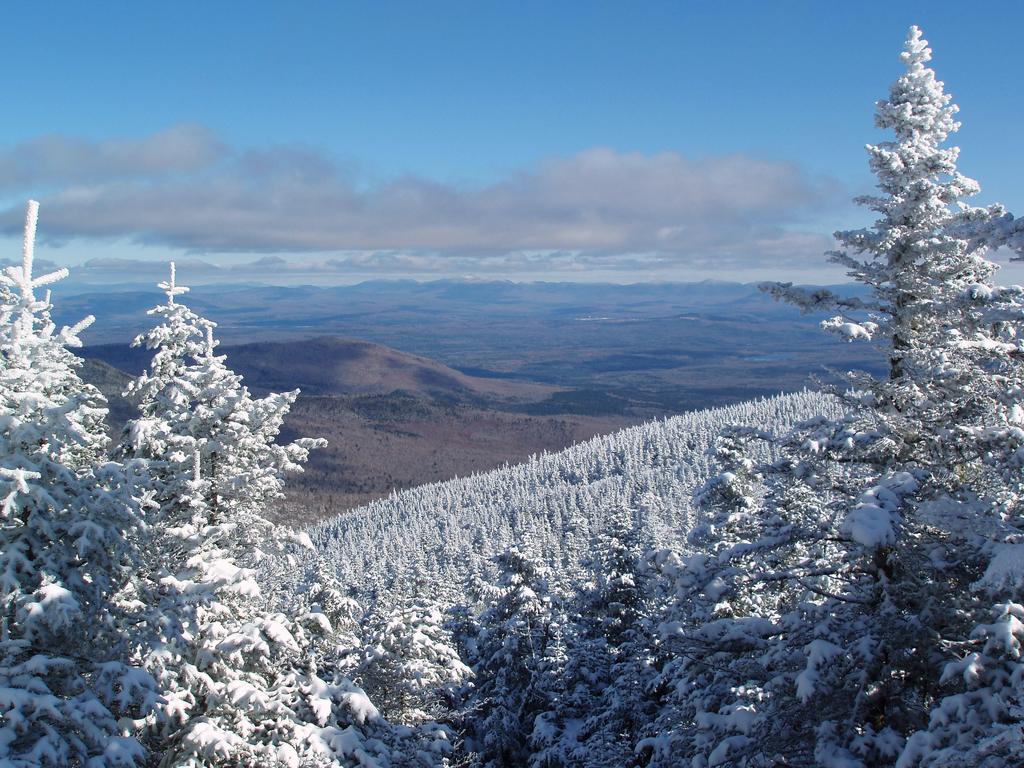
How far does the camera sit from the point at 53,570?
34.3 feet

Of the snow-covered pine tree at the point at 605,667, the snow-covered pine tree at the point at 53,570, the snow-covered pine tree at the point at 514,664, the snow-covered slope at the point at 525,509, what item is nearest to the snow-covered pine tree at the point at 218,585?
the snow-covered pine tree at the point at 53,570

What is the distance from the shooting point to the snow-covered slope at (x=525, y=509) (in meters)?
91.4

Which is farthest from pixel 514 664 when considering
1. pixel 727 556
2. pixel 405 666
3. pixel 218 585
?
pixel 727 556

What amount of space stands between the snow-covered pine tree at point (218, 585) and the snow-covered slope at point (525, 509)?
44304mm

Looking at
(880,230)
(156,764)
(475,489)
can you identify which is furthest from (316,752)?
(475,489)

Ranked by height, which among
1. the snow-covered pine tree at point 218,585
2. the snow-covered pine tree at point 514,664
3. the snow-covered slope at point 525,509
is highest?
the snow-covered pine tree at point 218,585

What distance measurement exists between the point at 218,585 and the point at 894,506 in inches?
395

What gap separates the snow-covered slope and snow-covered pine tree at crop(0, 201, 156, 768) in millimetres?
46593

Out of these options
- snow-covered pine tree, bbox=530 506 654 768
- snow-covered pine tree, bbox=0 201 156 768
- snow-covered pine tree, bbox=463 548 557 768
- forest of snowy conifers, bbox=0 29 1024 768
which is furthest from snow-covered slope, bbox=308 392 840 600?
snow-covered pine tree, bbox=0 201 156 768

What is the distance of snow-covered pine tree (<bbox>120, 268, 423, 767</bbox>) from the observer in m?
11.4

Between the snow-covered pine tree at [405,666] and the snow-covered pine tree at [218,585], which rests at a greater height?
the snow-covered pine tree at [218,585]

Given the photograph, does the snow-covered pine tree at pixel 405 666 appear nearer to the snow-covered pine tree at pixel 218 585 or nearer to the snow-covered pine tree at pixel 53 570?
the snow-covered pine tree at pixel 218 585

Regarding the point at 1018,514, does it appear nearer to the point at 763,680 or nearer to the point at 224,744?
the point at 763,680

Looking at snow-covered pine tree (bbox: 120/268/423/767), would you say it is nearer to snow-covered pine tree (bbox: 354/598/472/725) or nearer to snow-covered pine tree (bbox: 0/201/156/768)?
snow-covered pine tree (bbox: 0/201/156/768)
